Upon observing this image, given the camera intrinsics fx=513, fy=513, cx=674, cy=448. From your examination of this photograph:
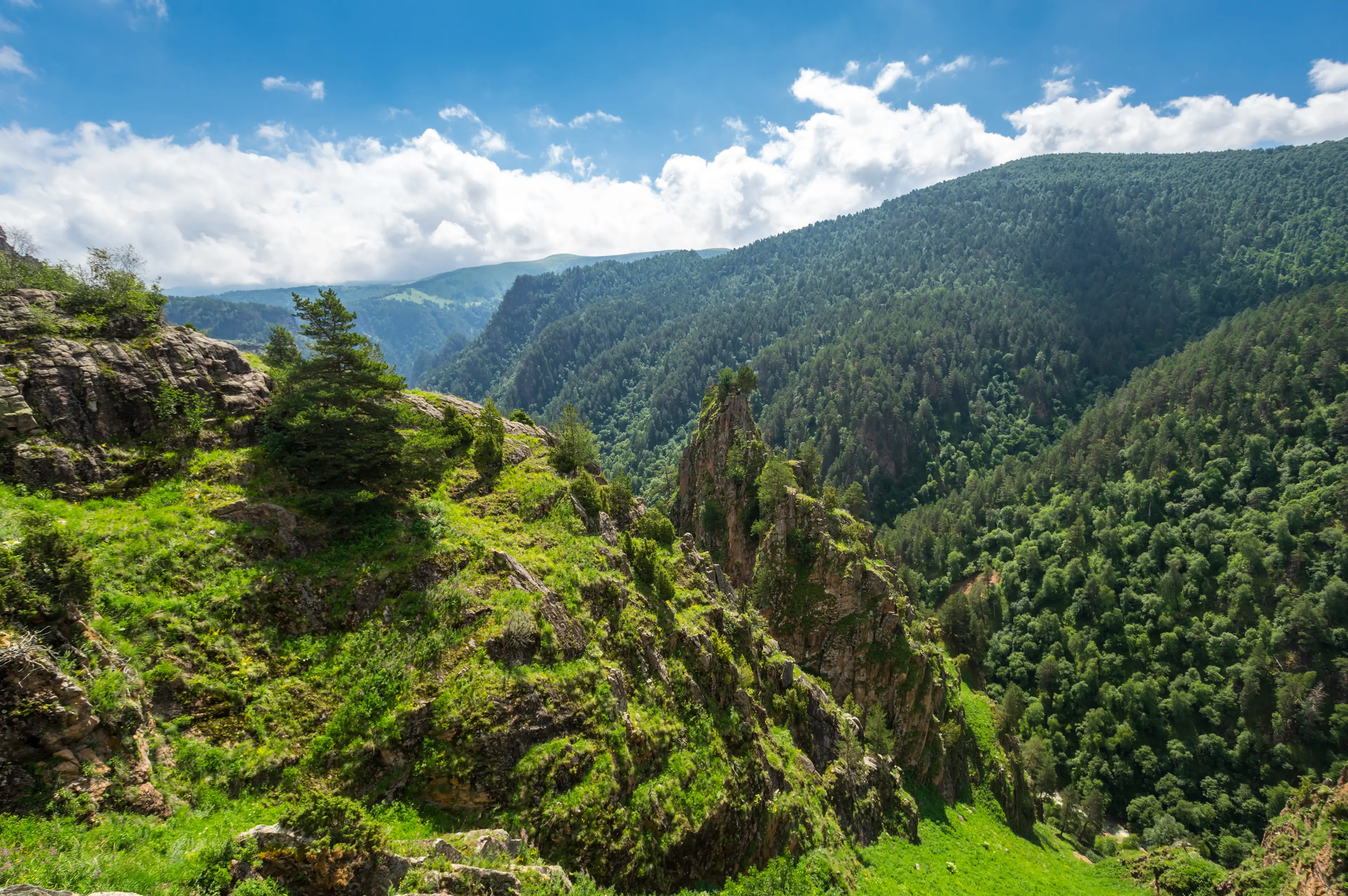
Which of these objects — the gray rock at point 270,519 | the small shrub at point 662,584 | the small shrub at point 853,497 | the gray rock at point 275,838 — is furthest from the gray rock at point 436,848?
the small shrub at point 853,497

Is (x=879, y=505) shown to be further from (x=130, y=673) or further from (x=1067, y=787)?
(x=130, y=673)

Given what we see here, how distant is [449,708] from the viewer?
1873 centimetres

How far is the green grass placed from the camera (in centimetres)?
3381

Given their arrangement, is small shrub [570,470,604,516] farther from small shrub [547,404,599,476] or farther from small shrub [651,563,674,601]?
small shrub [651,563,674,601]

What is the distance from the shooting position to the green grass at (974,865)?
3381 centimetres

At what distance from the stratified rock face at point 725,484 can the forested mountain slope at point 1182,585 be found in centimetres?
5726

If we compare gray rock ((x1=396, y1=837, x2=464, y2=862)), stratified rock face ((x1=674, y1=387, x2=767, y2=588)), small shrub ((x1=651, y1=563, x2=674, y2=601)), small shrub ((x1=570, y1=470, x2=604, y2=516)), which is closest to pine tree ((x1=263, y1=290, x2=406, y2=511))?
small shrub ((x1=570, y1=470, x2=604, y2=516))

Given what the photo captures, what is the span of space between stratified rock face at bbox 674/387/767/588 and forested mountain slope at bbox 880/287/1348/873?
2254 inches

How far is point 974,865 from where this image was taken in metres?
42.1

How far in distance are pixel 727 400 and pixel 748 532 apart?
21.7 meters

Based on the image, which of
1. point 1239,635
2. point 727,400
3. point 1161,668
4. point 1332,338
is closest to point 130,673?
point 727,400

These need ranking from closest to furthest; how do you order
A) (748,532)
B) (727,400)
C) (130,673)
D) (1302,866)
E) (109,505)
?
(130,673) < (109,505) < (1302,866) < (748,532) < (727,400)

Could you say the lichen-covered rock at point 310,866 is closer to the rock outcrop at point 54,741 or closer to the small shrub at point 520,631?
the rock outcrop at point 54,741

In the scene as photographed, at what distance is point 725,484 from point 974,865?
156 ft
